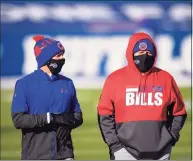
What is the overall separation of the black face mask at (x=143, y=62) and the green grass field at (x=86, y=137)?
5357 mm

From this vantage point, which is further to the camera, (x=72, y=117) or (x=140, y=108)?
(x=72, y=117)

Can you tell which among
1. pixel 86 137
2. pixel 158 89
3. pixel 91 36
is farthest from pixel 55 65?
pixel 91 36

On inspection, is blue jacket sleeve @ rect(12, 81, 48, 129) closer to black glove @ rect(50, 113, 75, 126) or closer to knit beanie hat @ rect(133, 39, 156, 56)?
black glove @ rect(50, 113, 75, 126)

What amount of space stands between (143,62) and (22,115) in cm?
95

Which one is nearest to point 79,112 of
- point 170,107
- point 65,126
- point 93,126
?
point 65,126

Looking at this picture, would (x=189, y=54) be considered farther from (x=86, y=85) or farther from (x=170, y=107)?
(x=170, y=107)

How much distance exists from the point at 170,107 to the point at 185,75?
8267 mm

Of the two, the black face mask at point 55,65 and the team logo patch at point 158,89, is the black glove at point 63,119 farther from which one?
Result: the team logo patch at point 158,89

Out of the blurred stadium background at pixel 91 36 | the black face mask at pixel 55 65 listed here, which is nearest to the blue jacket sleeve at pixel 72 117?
the black face mask at pixel 55 65

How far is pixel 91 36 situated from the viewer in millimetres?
13984

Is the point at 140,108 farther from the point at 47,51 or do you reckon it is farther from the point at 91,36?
the point at 91,36

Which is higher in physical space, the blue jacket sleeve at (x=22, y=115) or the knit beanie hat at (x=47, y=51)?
the knit beanie hat at (x=47, y=51)

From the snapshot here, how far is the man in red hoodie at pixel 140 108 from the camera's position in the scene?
5.84 metres

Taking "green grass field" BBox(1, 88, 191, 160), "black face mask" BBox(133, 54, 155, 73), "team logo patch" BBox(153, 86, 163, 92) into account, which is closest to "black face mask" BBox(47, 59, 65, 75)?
"black face mask" BBox(133, 54, 155, 73)
